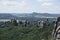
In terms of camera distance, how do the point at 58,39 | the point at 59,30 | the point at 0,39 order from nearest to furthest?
the point at 58,39 → the point at 59,30 → the point at 0,39

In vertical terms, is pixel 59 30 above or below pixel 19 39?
above

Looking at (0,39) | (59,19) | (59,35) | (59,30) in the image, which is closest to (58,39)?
(59,35)

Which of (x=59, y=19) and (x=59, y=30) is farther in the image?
(x=59, y=19)

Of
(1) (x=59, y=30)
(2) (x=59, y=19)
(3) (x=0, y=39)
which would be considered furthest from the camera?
Result: (3) (x=0, y=39)

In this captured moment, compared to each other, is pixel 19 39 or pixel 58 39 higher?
pixel 58 39

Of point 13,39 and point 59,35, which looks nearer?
point 59,35

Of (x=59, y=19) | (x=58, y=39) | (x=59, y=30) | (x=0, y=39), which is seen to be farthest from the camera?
(x=0, y=39)

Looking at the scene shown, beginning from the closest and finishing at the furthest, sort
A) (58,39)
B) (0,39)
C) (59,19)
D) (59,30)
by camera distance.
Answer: (58,39) → (59,30) → (59,19) → (0,39)

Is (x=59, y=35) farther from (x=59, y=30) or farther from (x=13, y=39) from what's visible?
(x=13, y=39)

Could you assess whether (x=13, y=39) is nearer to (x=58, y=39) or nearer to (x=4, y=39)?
(x=4, y=39)

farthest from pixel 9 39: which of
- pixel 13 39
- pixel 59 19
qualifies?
pixel 59 19
